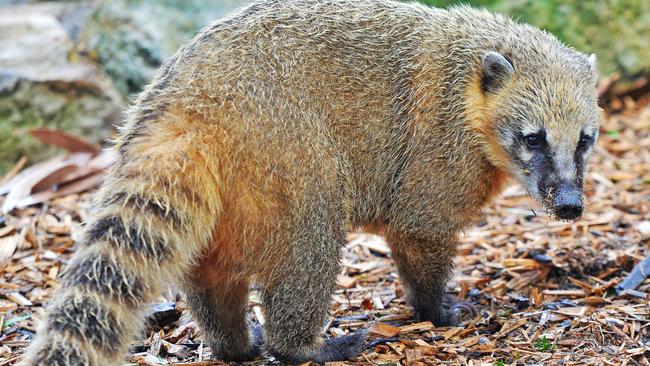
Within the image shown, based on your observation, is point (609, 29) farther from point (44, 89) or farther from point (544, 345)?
point (44, 89)

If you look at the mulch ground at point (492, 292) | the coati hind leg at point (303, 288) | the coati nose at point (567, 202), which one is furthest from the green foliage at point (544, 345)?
the coati hind leg at point (303, 288)

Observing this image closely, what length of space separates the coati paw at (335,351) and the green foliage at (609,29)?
8456 mm

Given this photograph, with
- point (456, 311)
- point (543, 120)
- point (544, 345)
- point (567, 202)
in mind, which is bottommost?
point (456, 311)

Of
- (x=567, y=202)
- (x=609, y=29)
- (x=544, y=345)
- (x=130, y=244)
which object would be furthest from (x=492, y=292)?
(x=609, y=29)

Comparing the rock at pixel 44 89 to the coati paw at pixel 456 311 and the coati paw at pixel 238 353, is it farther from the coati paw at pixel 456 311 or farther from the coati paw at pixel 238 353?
the coati paw at pixel 456 311

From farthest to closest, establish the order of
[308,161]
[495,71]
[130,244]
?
[495,71] < [308,161] < [130,244]

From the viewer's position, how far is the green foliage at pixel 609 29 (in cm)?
1323

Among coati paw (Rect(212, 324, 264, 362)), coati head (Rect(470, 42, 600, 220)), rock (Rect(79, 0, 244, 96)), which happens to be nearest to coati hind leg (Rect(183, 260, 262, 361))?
coati paw (Rect(212, 324, 264, 362))

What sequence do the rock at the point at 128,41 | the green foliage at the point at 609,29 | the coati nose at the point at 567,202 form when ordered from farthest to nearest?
the green foliage at the point at 609,29 → the rock at the point at 128,41 → the coati nose at the point at 567,202

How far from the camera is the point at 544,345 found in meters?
6.32

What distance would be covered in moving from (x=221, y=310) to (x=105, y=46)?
22.7 feet

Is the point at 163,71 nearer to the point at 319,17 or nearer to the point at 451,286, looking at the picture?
the point at 319,17

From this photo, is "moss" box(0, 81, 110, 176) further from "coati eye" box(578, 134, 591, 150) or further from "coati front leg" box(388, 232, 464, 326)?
"coati eye" box(578, 134, 591, 150)

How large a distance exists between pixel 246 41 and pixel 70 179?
14.4 feet
